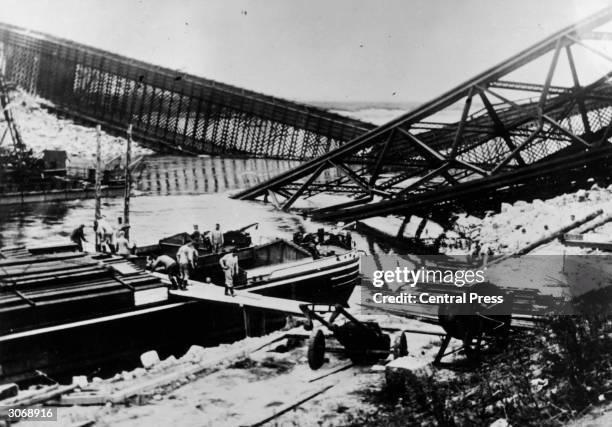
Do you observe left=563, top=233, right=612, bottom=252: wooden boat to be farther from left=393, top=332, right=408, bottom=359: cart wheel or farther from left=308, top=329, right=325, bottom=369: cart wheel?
left=308, top=329, right=325, bottom=369: cart wheel

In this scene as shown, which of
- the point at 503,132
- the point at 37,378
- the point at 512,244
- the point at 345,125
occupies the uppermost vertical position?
the point at 345,125

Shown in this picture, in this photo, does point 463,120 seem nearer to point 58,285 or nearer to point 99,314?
point 99,314

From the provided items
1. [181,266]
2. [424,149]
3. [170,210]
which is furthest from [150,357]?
[170,210]

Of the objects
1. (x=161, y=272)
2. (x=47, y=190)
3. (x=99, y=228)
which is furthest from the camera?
(x=47, y=190)

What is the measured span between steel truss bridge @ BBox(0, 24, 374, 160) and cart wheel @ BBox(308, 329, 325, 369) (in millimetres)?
24595

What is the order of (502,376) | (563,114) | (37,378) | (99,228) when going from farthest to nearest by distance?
(99,228), (37,378), (563,114), (502,376)

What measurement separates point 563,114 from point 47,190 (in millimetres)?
25054

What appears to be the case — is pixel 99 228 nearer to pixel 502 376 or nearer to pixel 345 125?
pixel 502 376

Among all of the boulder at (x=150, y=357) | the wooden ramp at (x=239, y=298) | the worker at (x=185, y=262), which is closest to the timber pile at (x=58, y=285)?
the worker at (x=185, y=262)

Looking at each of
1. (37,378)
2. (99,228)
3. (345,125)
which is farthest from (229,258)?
(345,125)

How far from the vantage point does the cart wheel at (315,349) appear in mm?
7938

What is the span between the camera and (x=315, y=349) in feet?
26.1

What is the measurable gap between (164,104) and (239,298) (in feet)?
108

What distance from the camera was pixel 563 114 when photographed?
8250mm
